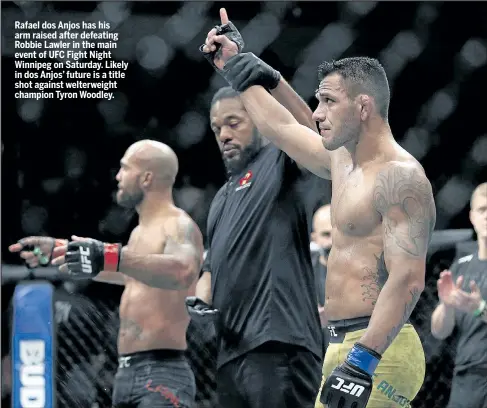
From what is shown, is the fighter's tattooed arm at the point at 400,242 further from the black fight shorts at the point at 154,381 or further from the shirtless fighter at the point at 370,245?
the black fight shorts at the point at 154,381

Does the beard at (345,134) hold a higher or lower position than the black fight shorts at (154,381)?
higher

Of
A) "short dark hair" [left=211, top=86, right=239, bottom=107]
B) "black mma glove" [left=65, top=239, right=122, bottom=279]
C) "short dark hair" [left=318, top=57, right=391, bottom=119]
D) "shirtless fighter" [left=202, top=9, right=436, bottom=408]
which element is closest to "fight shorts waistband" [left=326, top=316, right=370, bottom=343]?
"shirtless fighter" [left=202, top=9, right=436, bottom=408]

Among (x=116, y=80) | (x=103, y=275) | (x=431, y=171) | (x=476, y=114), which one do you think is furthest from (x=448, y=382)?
(x=116, y=80)

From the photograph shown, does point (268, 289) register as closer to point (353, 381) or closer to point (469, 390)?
point (353, 381)

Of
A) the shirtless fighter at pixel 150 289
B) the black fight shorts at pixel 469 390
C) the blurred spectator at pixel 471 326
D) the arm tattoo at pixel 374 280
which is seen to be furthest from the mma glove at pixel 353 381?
the black fight shorts at pixel 469 390

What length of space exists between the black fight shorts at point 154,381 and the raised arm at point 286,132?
72 cm

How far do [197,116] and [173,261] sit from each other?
859mm

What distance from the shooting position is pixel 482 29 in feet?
10.6

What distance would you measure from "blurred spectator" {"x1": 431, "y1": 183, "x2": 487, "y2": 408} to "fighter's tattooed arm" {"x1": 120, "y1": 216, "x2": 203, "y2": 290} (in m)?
0.67

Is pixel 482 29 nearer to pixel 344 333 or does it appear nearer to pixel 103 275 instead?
pixel 103 275

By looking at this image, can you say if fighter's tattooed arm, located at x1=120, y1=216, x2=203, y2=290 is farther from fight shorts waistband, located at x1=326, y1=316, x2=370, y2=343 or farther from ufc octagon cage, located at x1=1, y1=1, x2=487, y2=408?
fight shorts waistband, located at x1=326, y1=316, x2=370, y2=343

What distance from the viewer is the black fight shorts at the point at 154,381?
7.57ft

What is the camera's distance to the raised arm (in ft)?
5.94

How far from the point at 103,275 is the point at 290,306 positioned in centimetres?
85
